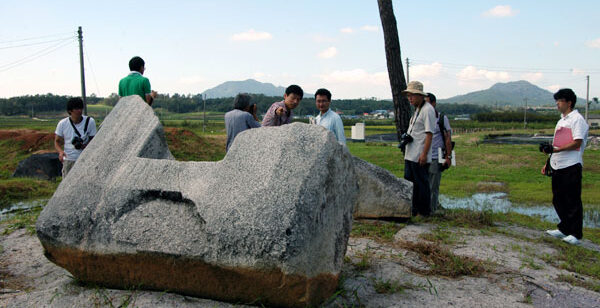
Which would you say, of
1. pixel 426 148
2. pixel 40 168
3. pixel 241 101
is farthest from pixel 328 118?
pixel 40 168

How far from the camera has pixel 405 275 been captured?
4.43 m

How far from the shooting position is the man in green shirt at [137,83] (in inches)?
236

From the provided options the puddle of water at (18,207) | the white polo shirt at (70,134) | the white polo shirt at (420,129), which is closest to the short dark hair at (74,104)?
the white polo shirt at (70,134)

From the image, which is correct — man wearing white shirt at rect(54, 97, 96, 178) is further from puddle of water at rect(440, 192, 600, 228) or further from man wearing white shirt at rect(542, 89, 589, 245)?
puddle of water at rect(440, 192, 600, 228)

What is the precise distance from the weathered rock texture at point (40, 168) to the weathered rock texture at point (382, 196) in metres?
10.4

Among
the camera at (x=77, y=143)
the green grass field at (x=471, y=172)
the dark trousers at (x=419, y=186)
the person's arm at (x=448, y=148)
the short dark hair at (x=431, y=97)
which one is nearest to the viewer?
the camera at (x=77, y=143)

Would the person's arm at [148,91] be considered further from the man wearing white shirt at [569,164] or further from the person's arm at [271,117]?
the man wearing white shirt at [569,164]

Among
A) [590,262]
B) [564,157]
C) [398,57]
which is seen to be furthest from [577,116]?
[398,57]

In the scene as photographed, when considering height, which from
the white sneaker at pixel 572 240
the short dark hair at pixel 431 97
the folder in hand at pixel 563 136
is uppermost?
the short dark hair at pixel 431 97

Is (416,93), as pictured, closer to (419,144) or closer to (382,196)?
(419,144)

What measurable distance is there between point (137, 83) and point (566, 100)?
5.74m

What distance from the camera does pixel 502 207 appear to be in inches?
387

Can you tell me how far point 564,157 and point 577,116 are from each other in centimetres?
56

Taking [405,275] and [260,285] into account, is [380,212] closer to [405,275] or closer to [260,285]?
[405,275]
